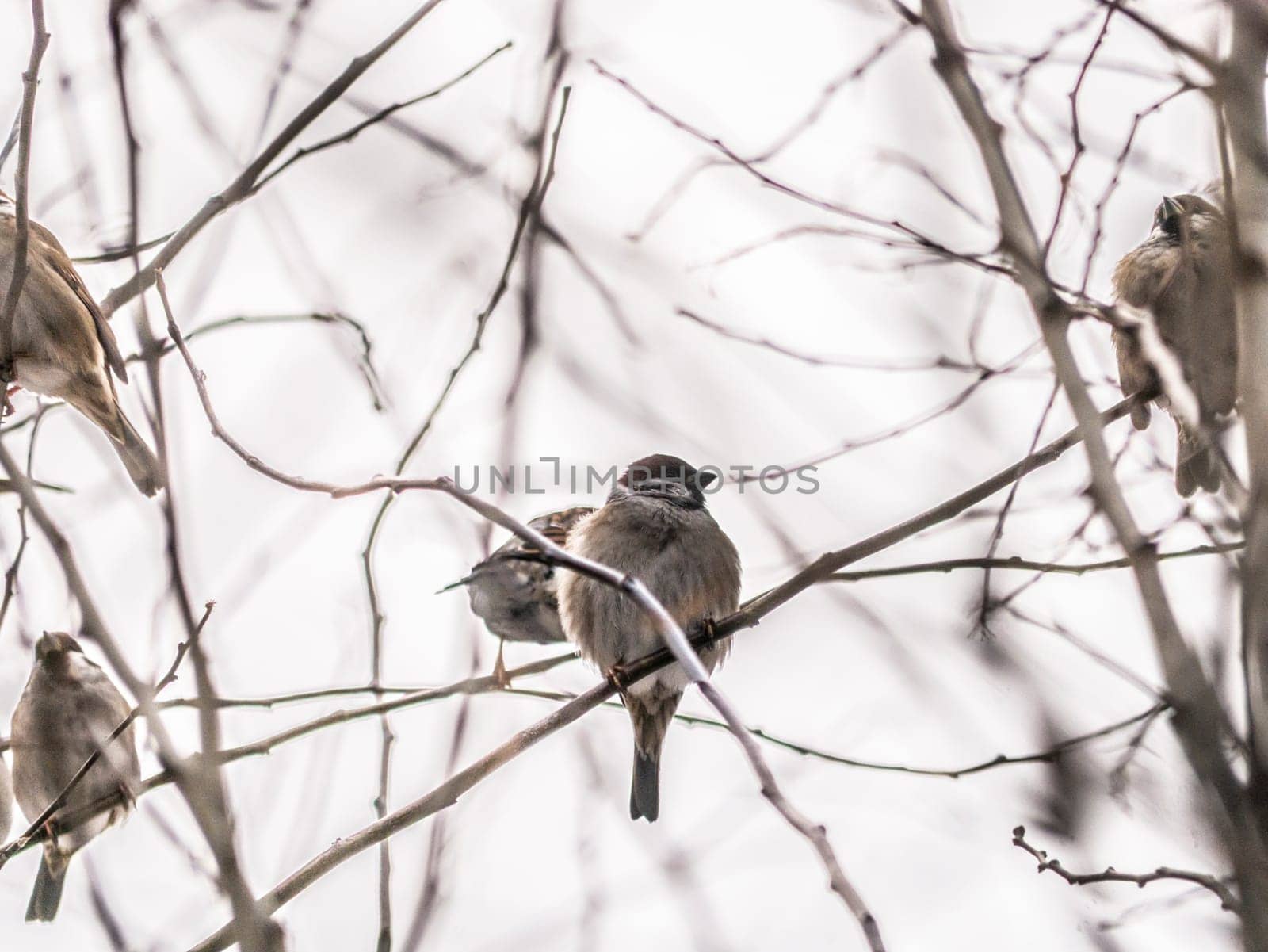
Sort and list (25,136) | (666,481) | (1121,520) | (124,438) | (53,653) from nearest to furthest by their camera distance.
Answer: (1121,520), (25,136), (124,438), (666,481), (53,653)

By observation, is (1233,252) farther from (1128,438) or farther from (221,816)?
(1128,438)

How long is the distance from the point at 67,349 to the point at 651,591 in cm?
249

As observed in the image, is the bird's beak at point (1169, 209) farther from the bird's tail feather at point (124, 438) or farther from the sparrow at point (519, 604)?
the bird's tail feather at point (124, 438)

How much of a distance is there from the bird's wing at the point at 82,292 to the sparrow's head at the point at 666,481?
2.14 meters

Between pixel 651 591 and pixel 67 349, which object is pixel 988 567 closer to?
pixel 651 591

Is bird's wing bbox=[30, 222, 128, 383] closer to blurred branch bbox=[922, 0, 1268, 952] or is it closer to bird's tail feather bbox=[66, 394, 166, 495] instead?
bird's tail feather bbox=[66, 394, 166, 495]

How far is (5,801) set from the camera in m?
6.21

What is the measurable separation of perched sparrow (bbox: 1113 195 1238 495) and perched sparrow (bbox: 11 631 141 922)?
4338 mm

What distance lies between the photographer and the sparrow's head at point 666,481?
18.7 feet

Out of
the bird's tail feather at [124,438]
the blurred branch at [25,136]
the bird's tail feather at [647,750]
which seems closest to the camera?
the blurred branch at [25,136]

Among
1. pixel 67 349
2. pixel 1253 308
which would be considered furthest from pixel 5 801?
pixel 1253 308

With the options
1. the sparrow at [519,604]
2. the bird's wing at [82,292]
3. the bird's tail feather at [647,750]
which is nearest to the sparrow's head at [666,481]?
the sparrow at [519,604]

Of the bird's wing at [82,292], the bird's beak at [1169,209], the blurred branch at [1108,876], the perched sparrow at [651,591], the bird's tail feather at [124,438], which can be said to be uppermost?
the bird's beak at [1169,209]

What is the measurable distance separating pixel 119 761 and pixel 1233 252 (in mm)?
5232
